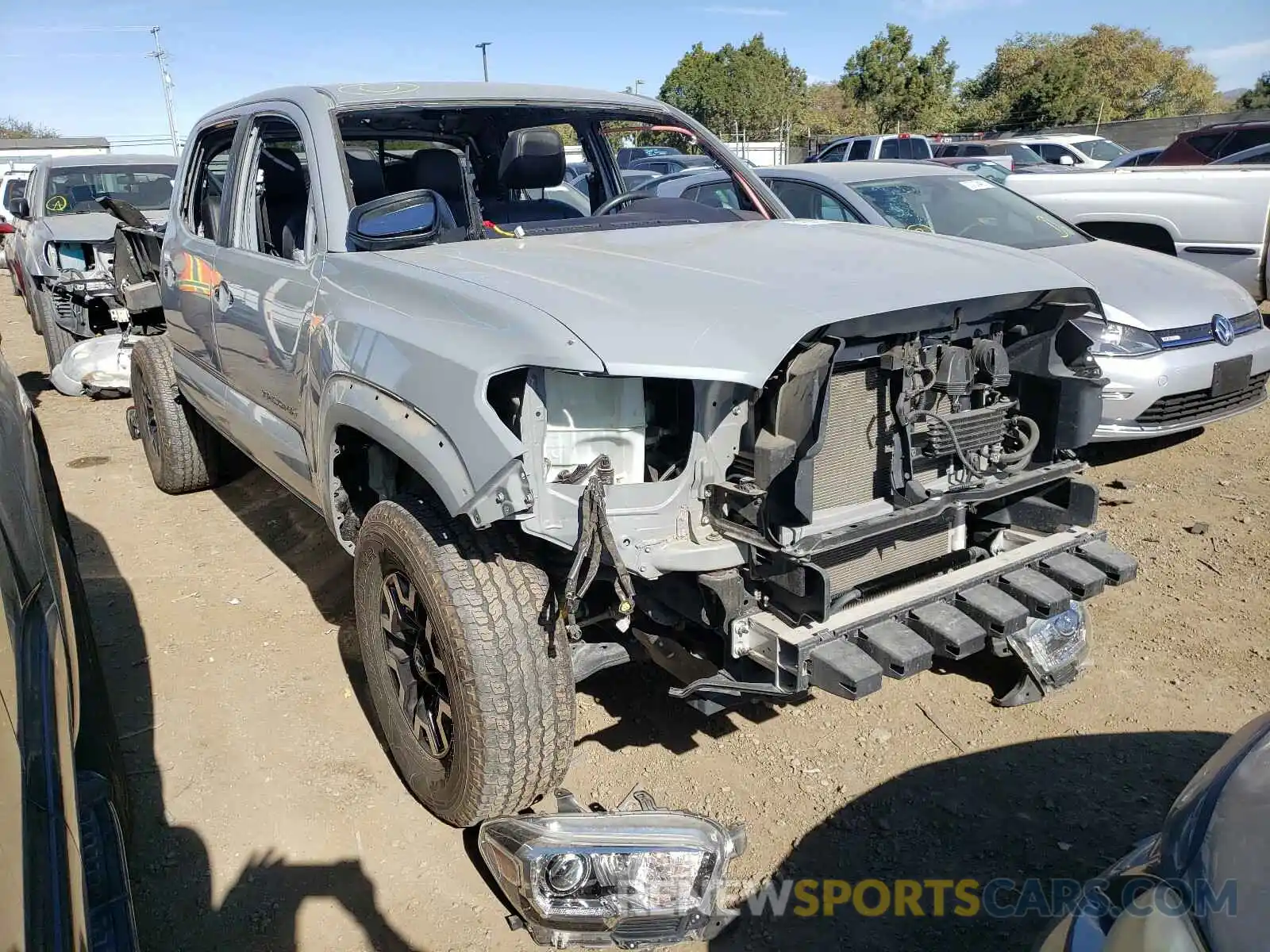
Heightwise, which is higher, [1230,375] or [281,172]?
[281,172]

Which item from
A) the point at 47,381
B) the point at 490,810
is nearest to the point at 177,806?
the point at 490,810

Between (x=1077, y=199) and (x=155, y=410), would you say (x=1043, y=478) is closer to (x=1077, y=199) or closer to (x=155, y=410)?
(x=155, y=410)

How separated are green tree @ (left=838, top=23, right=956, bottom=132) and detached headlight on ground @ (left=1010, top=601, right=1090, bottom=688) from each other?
39.6m

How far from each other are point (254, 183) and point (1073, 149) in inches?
737

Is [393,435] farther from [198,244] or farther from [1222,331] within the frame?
[1222,331]

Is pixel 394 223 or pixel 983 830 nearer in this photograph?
pixel 983 830

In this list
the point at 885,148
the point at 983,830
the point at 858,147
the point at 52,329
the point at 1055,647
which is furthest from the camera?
the point at 858,147

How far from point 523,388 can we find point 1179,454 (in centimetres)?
483

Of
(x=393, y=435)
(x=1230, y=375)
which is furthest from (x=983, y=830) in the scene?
(x=1230, y=375)

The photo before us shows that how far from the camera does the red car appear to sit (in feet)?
42.0

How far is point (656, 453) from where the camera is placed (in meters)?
2.46

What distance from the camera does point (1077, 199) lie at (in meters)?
7.88

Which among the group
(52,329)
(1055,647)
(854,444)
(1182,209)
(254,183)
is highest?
(254,183)

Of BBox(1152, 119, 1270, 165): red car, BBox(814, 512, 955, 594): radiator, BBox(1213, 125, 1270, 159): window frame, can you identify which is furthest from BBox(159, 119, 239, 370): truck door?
BBox(1213, 125, 1270, 159): window frame
